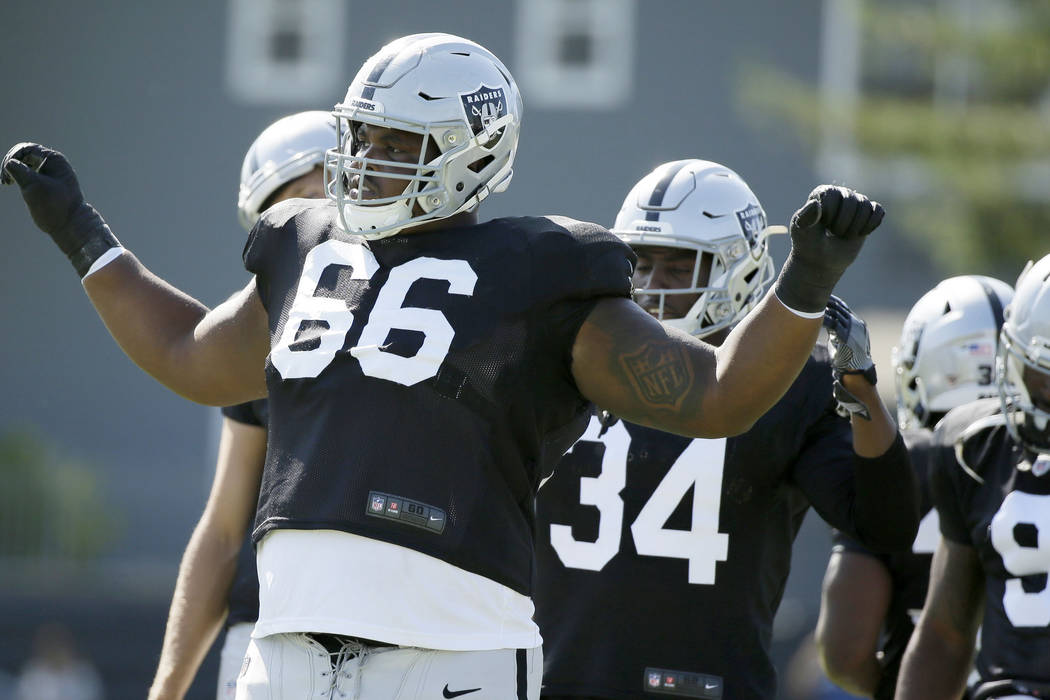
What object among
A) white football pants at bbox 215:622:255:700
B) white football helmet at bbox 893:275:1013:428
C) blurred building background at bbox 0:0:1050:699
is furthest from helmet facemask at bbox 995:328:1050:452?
blurred building background at bbox 0:0:1050:699

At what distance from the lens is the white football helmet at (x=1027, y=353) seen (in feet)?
11.8

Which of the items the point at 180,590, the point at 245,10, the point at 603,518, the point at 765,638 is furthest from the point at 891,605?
the point at 245,10

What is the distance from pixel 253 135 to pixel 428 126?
16745 millimetres

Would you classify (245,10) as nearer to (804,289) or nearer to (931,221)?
(931,221)

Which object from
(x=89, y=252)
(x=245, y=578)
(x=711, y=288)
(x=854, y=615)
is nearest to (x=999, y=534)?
(x=854, y=615)

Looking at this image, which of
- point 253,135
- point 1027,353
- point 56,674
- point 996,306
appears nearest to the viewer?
point 1027,353

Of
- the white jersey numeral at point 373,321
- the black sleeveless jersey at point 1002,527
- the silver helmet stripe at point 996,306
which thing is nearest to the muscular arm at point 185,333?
the white jersey numeral at point 373,321

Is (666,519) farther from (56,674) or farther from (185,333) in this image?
(56,674)

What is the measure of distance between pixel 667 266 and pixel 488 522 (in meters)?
1.48

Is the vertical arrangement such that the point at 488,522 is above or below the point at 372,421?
below

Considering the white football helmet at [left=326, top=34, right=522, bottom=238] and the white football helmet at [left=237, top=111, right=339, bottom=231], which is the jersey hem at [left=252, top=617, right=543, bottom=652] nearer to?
the white football helmet at [left=326, top=34, right=522, bottom=238]

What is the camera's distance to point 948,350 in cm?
454

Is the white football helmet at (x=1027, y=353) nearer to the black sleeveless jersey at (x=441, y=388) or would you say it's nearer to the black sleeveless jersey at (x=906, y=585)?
the black sleeveless jersey at (x=906, y=585)

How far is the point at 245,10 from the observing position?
19203 mm
